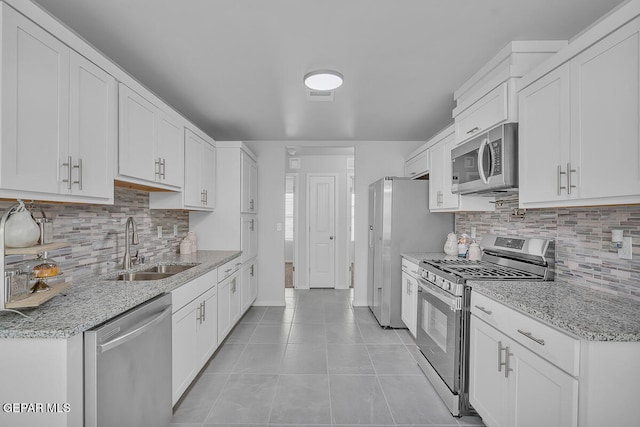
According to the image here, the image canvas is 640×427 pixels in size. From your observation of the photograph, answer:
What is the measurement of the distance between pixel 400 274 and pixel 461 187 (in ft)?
4.55

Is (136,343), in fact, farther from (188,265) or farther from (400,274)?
(400,274)

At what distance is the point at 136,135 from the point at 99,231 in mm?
728

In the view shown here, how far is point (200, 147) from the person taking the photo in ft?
10.1

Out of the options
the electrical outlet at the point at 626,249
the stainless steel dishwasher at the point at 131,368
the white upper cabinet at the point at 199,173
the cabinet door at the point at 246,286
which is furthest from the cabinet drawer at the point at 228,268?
the electrical outlet at the point at 626,249

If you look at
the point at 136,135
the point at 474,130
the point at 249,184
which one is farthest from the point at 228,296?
the point at 474,130

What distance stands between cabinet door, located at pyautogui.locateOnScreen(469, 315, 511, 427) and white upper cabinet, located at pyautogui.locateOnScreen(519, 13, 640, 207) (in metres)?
0.79

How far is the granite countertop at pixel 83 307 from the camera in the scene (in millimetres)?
1101

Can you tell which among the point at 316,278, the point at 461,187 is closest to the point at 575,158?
the point at 461,187

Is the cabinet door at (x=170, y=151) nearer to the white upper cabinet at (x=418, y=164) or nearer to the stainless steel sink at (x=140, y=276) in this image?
the stainless steel sink at (x=140, y=276)

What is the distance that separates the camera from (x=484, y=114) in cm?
214

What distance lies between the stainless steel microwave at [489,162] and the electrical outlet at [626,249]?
0.58 metres

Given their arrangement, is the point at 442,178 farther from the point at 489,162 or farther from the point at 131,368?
the point at 131,368

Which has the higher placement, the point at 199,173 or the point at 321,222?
the point at 199,173

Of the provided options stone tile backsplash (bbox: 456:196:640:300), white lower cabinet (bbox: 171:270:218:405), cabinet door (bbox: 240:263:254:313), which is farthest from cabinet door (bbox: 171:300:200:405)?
stone tile backsplash (bbox: 456:196:640:300)
